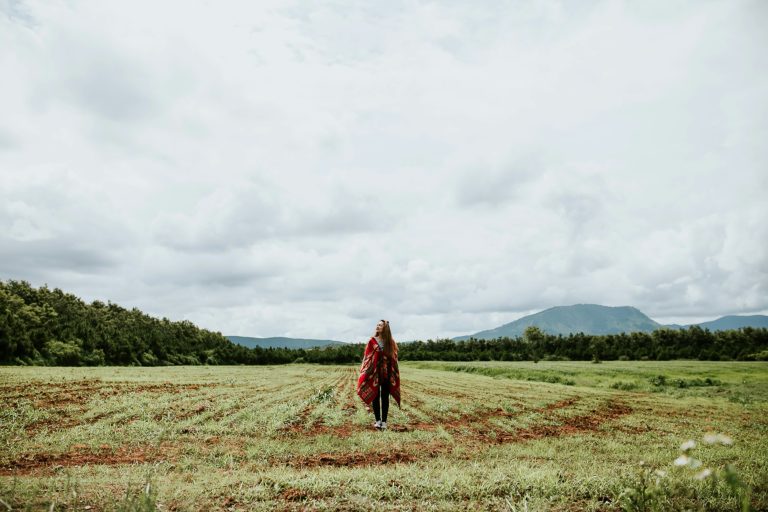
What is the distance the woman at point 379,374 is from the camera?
501 inches

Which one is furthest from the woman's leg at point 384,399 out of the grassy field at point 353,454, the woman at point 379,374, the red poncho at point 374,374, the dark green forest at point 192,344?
the dark green forest at point 192,344

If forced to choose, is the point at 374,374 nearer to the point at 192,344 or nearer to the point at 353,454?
the point at 353,454

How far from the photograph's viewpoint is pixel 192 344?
3509 inches

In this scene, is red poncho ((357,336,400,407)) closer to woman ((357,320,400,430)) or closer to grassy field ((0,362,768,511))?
woman ((357,320,400,430))

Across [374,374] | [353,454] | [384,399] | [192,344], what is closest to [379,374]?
[374,374]

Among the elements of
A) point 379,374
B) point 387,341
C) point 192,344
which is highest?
point 387,341

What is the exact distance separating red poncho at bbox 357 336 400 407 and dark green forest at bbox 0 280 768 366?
2008 inches

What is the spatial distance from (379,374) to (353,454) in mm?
3678

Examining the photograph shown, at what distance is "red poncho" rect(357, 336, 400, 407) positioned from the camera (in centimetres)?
1273

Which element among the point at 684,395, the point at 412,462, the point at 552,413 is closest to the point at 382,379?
the point at 412,462

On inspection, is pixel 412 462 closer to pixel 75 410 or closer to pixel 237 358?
pixel 75 410

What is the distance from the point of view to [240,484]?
6.53 metres

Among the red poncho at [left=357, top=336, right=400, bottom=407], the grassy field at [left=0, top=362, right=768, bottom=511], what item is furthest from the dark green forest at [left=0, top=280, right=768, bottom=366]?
the red poncho at [left=357, top=336, right=400, bottom=407]

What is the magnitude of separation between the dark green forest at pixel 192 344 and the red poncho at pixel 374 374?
5100cm
